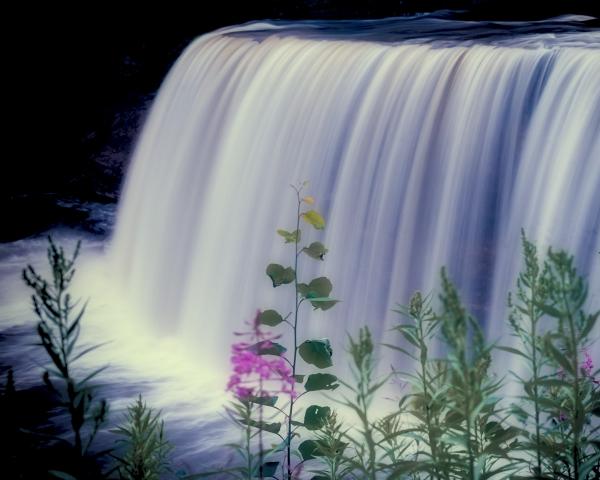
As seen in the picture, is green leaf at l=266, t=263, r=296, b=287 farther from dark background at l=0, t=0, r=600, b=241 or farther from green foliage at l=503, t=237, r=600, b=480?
dark background at l=0, t=0, r=600, b=241

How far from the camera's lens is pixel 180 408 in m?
4.87

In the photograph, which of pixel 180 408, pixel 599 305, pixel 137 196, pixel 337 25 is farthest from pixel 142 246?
pixel 599 305

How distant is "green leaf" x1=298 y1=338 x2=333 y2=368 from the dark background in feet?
26.0

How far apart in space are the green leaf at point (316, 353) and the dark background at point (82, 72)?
26.0 feet

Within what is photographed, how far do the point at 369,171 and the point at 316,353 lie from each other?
3.42 m

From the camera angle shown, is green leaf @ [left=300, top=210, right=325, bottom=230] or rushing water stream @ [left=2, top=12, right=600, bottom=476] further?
rushing water stream @ [left=2, top=12, right=600, bottom=476]

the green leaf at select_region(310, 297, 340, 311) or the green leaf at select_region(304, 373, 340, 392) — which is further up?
the green leaf at select_region(310, 297, 340, 311)

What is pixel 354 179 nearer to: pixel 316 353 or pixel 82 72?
pixel 316 353

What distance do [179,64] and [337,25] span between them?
2.09 meters

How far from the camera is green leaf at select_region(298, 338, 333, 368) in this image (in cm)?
192

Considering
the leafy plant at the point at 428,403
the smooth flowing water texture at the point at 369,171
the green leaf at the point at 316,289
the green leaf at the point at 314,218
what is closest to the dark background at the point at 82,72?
the smooth flowing water texture at the point at 369,171

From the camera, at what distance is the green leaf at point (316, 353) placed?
1924mm

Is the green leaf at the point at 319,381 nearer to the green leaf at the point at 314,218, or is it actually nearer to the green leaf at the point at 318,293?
the green leaf at the point at 318,293

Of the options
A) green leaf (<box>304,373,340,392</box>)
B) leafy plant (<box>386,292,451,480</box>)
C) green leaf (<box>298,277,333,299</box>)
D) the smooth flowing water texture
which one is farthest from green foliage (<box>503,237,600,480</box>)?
the smooth flowing water texture
